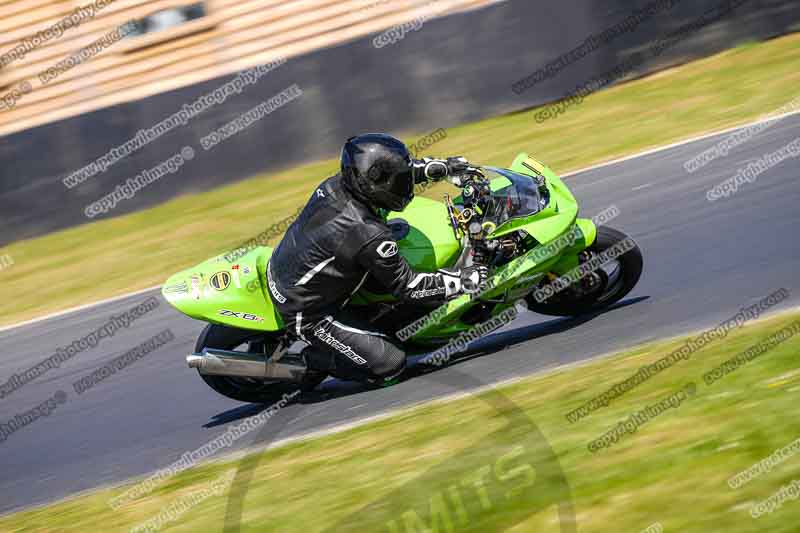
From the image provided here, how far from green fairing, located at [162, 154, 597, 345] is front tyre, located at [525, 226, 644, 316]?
248 millimetres

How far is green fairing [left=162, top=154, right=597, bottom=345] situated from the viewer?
693 cm

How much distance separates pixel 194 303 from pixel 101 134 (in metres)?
7.49

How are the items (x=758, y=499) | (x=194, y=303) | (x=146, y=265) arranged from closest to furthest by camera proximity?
(x=758, y=499)
(x=194, y=303)
(x=146, y=265)

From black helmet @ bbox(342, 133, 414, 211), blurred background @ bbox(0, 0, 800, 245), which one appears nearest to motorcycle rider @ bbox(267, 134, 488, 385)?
black helmet @ bbox(342, 133, 414, 211)

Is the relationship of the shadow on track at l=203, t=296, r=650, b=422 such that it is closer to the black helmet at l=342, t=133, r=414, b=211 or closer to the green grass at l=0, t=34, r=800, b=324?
the black helmet at l=342, t=133, r=414, b=211

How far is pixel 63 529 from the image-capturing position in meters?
6.20

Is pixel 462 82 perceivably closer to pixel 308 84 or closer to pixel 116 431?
pixel 308 84

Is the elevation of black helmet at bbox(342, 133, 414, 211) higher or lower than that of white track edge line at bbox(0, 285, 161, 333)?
higher

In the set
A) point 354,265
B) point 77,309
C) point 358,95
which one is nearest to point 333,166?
point 358,95

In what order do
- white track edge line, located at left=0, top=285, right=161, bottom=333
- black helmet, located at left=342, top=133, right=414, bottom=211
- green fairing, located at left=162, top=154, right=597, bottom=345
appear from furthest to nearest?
white track edge line, located at left=0, top=285, right=161, bottom=333
green fairing, located at left=162, top=154, right=597, bottom=345
black helmet, located at left=342, top=133, right=414, bottom=211

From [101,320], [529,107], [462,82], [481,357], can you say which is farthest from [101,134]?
[481,357]

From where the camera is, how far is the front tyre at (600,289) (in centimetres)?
721

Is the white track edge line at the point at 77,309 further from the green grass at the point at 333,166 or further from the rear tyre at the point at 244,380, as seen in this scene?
the rear tyre at the point at 244,380

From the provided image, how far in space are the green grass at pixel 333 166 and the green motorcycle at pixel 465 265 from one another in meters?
4.80
